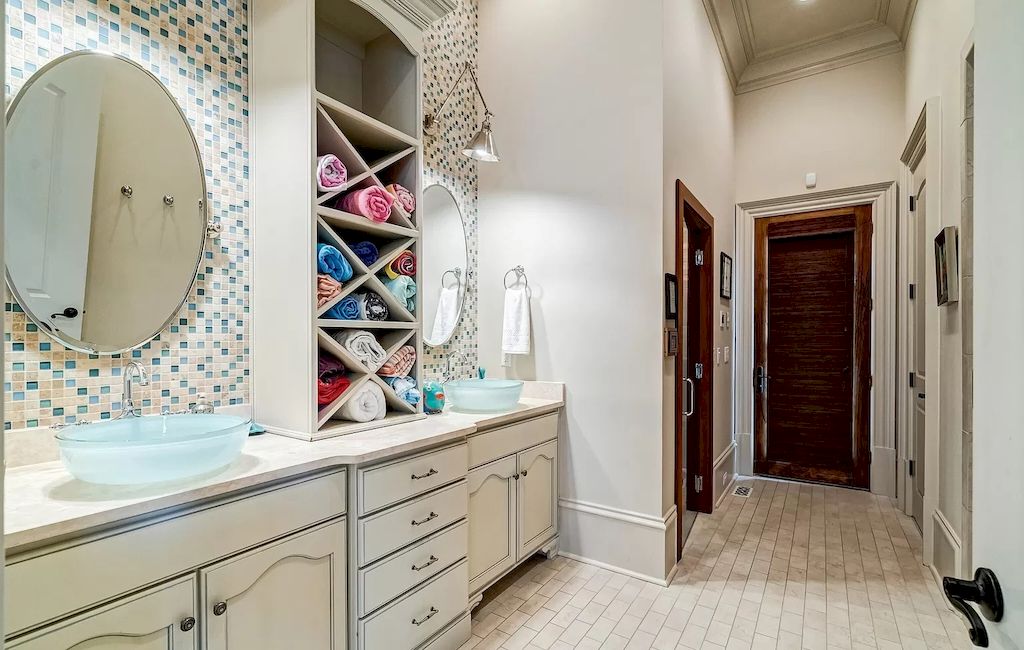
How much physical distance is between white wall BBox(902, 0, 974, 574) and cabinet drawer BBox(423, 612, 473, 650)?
2.02 meters

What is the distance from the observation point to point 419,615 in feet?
5.72

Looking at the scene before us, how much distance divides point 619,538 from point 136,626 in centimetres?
203

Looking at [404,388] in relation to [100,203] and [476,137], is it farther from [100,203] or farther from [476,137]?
[476,137]

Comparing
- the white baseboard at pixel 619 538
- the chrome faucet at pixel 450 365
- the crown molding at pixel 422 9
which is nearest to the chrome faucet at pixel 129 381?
the chrome faucet at pixel 450 365

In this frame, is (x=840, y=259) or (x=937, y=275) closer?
(x=937, y=275)

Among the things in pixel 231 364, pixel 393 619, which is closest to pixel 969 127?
pixel 393 619

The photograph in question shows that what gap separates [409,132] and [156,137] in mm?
911

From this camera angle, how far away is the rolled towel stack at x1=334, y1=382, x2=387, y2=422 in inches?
73.8

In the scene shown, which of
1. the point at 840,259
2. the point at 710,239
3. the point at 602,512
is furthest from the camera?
the point at 840,259

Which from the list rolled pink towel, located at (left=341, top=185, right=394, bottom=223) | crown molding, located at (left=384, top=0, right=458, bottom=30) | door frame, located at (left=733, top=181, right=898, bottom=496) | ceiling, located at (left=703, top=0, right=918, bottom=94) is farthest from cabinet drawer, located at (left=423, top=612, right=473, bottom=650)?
ceiling, located at (left=703, top=0, right=918, bottom=94)

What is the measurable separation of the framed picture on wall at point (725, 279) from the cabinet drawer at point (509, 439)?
188 cm

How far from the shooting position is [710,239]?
3396 mm

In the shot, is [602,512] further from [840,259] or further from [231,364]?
[840,259]

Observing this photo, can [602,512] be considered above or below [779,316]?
below
